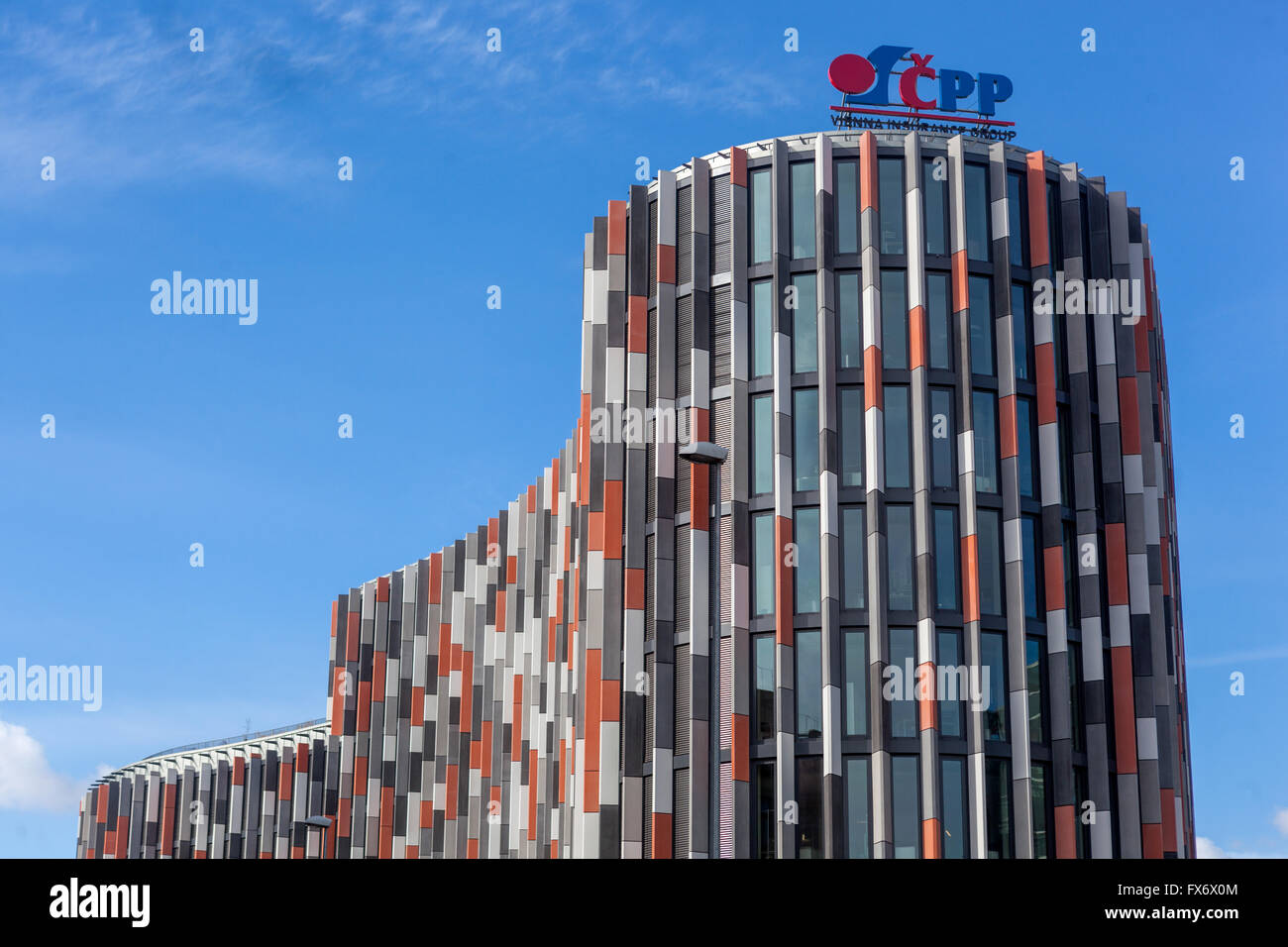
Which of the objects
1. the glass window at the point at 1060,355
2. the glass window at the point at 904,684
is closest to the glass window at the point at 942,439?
the glass window at the point at 1060,355

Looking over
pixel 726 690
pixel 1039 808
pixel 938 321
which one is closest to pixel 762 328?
pixel 938 321

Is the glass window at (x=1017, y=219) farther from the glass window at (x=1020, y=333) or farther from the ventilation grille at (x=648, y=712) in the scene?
the ventilation grille at (x=648, y=712)

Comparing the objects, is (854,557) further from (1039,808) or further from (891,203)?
(891,203)

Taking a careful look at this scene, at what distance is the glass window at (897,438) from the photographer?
5484 centimetres

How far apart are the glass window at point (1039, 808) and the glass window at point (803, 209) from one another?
19.9 m

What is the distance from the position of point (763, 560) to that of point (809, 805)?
8.63 metres

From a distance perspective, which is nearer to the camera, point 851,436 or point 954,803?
point 954,803

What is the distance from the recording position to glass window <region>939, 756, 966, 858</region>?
50.8m

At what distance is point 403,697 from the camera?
3676 inches

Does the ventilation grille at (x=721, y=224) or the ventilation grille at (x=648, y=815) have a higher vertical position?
the ventilation grille at (x=721, y=224)

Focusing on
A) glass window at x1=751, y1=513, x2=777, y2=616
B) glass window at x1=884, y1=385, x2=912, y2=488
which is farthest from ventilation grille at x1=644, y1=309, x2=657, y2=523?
glass window at x1=884, y1=385, x2=912, y2=488

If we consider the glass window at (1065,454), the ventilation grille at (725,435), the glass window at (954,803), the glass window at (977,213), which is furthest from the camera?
the glass window at (977,213)

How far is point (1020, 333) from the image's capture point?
5694cm
